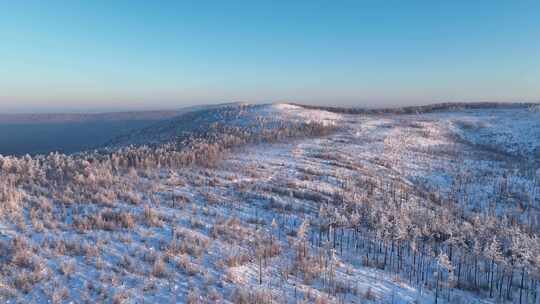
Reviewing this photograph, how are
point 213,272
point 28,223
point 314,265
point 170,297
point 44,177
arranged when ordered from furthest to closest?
point 44,177 → point 28,223 → point 314,265 → point 213,272 → point 170,297

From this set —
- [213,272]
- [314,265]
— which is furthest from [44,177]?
[314,265]

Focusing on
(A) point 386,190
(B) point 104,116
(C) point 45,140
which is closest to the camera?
(A) point 386,190

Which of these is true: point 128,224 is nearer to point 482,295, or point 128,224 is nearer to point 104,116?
point 482,295

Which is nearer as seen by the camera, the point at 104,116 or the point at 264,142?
the point at 264,142

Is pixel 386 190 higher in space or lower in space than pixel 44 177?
lower

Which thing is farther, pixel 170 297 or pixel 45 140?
pixel 45 140

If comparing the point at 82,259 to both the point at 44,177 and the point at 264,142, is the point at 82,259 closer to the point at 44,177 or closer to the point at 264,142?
the point at 44,177

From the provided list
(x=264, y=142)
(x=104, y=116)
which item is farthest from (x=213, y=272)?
(x=104, y=116)
